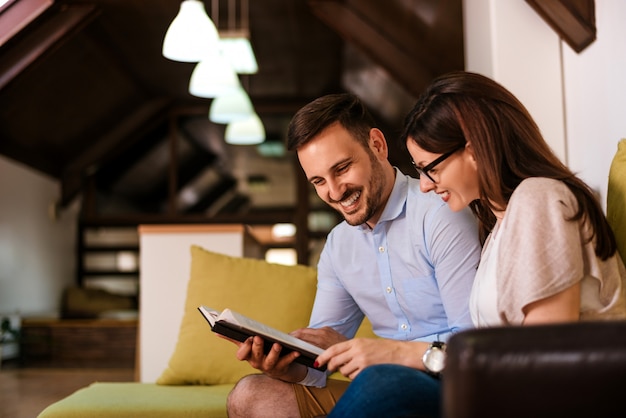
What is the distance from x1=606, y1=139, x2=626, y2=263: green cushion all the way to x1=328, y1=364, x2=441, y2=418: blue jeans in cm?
56

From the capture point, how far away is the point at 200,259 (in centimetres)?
316

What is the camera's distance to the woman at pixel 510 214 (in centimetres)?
147

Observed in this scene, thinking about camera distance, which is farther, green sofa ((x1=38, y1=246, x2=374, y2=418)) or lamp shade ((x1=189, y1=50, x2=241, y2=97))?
lamp shade ((x1=189, y1=50, x2=241, y2=97))

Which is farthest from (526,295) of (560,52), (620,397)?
(560,52)

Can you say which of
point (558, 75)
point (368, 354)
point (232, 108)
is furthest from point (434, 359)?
point (232, 108)

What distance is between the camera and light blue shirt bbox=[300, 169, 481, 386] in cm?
195

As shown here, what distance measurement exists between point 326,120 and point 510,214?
0.84m

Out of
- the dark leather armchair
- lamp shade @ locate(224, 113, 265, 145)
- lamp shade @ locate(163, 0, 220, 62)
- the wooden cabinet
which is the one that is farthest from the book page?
the wooden cabinet

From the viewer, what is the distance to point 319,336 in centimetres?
215

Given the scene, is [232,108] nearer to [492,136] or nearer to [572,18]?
[572,18]

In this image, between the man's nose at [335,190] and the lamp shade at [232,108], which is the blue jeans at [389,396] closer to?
the man's nose at [335,190]

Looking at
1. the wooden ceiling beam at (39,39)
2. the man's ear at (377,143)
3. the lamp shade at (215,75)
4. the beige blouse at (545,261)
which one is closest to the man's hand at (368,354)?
the beige blouse at (545,261)

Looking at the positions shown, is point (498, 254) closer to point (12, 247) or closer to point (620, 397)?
point (620, 397)

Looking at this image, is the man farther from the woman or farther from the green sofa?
the green sofa
